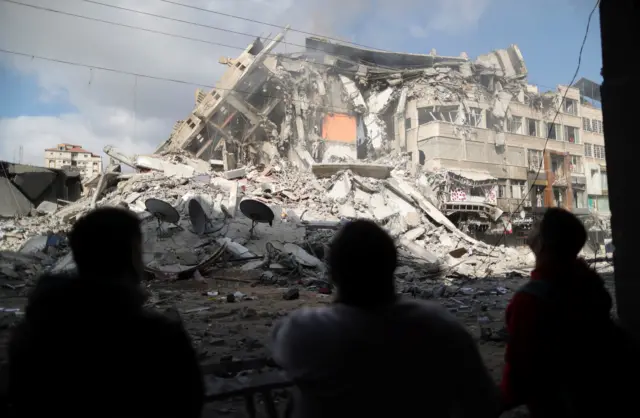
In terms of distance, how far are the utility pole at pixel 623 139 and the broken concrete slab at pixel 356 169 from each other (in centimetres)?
1850

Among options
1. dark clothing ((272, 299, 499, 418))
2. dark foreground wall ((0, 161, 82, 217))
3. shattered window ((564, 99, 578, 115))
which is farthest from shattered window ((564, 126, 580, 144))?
dark clothing ((272, 299, 499, 418))

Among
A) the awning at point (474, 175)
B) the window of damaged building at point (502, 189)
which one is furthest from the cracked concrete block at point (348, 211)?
the window of damaged building at point (502, 189)

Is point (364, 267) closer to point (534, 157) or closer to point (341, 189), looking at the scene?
point (341, 189)

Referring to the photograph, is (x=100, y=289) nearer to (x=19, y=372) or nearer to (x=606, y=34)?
(x=19, y=372)

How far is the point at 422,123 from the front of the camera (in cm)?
3244

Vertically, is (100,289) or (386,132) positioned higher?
(386,132)

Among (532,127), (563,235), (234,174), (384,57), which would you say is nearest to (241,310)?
(563,235)

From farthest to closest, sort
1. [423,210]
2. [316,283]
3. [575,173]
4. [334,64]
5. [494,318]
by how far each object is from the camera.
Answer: [575,173]
[334,64]
[423,210]
[316,283]
[494,318]

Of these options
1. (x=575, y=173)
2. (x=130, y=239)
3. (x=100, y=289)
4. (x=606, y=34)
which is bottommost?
(x=100, y=289)

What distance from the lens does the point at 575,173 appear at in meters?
36.0

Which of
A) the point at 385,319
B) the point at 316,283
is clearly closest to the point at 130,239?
the point at 385,319

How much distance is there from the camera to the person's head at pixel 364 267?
1106 millimetres

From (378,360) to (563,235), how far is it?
966mm

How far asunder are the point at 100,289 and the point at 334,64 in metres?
30.7
